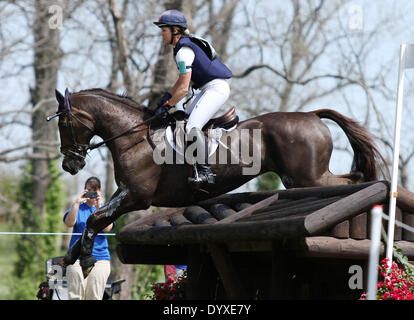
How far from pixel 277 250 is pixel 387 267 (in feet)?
2.83

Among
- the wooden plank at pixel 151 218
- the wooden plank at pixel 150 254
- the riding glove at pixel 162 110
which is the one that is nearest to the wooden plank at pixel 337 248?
the riding glove at pixel 162 110

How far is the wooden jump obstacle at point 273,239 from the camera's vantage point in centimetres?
473

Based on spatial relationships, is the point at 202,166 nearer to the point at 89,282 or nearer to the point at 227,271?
the point at 227,271

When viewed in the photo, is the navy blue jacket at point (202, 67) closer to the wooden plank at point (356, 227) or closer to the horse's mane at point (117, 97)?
the horse's mane at point (117, 97)

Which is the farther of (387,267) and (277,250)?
(277,250)

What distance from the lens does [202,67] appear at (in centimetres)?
659

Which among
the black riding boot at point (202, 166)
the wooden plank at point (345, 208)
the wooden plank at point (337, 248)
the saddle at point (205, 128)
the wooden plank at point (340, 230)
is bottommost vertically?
the wooden plank at point (337, 248)

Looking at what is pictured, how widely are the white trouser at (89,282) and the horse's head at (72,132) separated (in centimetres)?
142

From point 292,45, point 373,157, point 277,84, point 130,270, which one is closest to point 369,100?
point 292,45

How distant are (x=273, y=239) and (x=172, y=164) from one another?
2.02 m

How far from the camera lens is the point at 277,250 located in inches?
203

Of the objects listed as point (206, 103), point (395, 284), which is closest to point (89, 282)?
point (206, 103)
